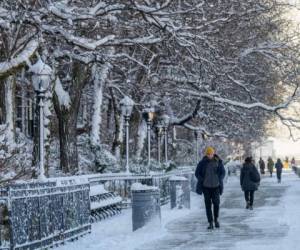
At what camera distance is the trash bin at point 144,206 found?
17.9 meters

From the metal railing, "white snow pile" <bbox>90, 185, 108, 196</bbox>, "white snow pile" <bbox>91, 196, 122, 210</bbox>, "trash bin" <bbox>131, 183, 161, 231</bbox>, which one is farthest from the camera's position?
"white snow pile" <bbox>90, 185, 108, 196</bbox>

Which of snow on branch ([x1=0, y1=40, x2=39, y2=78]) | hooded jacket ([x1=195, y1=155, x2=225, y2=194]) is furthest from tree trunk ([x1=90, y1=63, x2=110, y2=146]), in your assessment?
hooded jacket ([x1=195, y1=155, x2=225, y2=194])

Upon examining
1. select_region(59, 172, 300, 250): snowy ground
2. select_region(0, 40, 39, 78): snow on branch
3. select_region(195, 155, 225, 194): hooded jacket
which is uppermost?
select_region(0, 40, 39, 78): snow on branch

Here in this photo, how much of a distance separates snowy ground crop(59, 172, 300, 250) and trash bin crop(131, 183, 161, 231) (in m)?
0.27

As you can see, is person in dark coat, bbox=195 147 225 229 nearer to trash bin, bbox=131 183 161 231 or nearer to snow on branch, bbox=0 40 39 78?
trash bin, bbox=131 183 161 231

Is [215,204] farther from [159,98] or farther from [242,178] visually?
[159,98]

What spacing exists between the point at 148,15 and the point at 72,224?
6.27m

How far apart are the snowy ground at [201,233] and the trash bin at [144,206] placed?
27 cm

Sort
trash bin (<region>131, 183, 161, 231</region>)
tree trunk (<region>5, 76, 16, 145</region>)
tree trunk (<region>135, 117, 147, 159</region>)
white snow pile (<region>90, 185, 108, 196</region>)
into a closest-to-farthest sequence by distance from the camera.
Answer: trash bin (<region>131, 183, 161, 231</region>) < white snow pile (<region>90, 185, 108, 196</region>) < tree trunk (<region>5, 76, 16, 145</region>) < tree trunk (<region>135, 117, 147, 159</region>)

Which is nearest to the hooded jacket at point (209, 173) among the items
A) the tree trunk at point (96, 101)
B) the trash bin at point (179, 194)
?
the trash bin at point (179, 194)

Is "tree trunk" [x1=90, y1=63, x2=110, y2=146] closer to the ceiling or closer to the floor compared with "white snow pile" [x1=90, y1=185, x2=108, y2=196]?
closer to the ceiling

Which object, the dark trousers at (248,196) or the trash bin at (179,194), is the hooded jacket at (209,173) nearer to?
the trash bin at (179,194)

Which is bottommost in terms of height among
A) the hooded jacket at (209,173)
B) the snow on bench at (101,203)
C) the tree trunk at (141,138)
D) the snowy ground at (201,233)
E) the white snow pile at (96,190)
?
the snowy ground at (201,233)

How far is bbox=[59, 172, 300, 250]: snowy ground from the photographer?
14.7 meters
